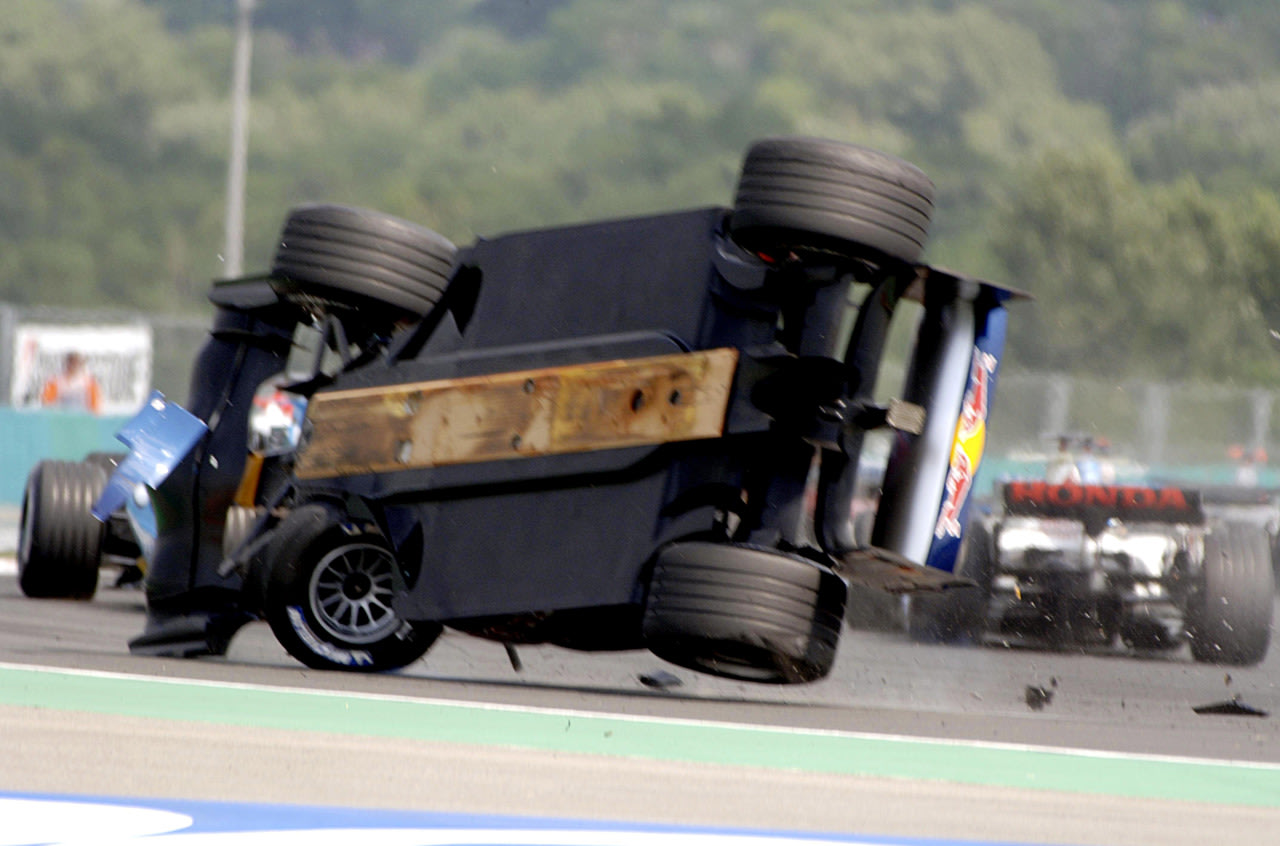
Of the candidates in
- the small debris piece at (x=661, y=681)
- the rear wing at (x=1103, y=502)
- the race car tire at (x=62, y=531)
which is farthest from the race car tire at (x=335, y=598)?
the rear wing at (x=1103, y=502)

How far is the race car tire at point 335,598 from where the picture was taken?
737cm

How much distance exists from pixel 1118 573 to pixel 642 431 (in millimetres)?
5347

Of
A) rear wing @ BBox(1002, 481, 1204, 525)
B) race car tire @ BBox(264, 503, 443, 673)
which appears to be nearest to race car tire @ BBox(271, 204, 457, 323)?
race car tire @ BBox(264, 503, 443, 673)

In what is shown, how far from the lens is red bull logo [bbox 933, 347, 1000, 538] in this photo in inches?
270

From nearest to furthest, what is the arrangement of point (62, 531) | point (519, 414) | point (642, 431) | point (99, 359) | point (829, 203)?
point (829, 203) → point (642, 431) → point (519, 414) → point (62, 531) → point (99, 359)

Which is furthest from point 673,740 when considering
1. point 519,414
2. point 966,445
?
point 966,445

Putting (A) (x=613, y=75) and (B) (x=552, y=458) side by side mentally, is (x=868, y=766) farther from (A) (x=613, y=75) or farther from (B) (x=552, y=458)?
(A) (x=613, y=75)

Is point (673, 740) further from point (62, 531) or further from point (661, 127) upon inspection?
point (661, 127)

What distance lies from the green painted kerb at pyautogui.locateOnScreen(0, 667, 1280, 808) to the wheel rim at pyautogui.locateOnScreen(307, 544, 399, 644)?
2.60 ft

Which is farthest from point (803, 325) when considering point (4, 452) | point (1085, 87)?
point (1085, 87)

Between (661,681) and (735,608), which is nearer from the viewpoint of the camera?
(735,608)

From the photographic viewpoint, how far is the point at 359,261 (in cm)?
759

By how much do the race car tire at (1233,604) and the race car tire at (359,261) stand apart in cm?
502

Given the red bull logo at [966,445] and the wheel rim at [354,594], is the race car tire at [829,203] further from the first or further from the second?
the wheel rim at [354,594]
